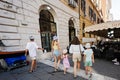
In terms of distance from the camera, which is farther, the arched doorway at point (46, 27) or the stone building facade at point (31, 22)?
the arched doorway at point (46, 27)

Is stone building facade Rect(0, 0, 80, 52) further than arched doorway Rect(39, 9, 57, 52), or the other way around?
arched doorway Rect(39, 9, 57, 52)

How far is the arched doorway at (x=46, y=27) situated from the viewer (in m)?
10.5

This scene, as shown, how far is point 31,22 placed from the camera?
8.75 meters

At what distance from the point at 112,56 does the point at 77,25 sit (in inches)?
338

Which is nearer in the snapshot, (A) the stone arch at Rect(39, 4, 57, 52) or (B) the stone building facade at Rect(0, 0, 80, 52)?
(B) the stone building facade at Rect(0, 0, 80, 52)

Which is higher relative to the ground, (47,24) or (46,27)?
(47,24)

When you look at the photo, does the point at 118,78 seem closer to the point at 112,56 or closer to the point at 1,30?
the point at 112,56

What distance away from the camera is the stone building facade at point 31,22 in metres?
7.02

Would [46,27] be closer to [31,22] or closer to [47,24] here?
[47,24]

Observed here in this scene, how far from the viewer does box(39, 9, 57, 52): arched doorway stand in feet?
34.4

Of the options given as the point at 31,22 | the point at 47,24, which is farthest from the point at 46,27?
the point at 31,22

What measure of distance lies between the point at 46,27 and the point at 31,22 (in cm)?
236

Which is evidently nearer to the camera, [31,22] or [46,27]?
[31,22]

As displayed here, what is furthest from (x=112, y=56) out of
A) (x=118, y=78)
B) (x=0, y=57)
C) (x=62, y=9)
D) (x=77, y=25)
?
(x=77, y=25)
